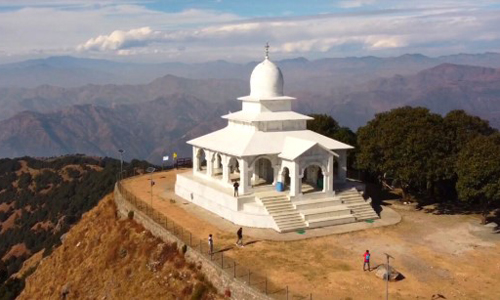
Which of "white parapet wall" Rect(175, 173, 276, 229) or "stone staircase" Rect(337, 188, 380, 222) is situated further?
"stone staircase" Rect(337, 188, 380, 222)

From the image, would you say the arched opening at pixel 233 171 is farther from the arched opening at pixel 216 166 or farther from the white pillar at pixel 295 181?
the white pillar at pixel 295 181

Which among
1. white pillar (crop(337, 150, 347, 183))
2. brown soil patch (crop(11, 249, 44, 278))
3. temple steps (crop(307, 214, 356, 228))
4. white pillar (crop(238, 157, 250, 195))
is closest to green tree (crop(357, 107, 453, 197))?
white pillar (crop(337, 150, 347, 183))

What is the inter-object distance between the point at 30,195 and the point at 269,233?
7302cm

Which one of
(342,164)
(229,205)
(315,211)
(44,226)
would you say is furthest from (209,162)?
(44,226)

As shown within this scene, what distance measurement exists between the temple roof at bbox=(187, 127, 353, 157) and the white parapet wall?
143 inches

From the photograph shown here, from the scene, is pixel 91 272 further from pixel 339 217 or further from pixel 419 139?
pixel 419 139

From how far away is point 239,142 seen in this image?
4481 centimetres

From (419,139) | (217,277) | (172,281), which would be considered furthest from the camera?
(419,139)

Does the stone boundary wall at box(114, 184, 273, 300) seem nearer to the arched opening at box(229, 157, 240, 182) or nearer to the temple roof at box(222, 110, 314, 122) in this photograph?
the arched opening at box(229, 157, 240, 182)

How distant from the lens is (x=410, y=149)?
42875 millimetres

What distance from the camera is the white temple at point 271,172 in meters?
40.4

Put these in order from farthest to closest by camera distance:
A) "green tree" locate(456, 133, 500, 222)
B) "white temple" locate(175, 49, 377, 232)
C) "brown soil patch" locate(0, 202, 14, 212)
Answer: "brown soil patch" locate(0, 202, 14, 212) < "white temple" locate(175, 49, 377, 232) < "green tree" locate(456, 133, 500, 222)

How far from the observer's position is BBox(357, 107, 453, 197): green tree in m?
42.5

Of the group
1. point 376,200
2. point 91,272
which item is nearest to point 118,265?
point 91,272
